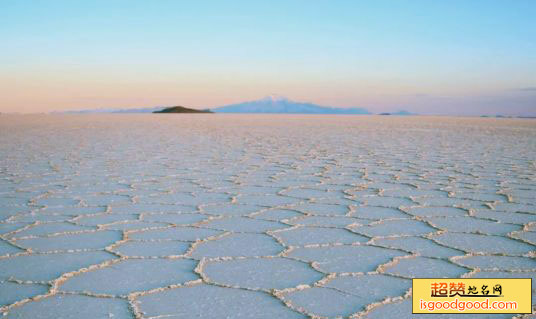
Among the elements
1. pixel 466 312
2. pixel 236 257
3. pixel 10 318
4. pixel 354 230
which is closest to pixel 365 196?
pixel 354 230

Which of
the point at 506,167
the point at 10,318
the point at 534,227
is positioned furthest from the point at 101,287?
the point at 506,167

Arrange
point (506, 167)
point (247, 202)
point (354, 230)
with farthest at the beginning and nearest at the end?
point (506, 167) < point (247, 202) < point (354, 230)

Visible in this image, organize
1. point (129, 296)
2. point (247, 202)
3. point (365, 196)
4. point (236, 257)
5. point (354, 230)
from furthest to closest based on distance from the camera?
point (365, 196) < point (247, 202) < point (354, 230) < point (236, 257) < point (129, 296)

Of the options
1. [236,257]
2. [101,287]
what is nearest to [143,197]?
[236,257]

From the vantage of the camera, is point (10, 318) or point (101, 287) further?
point (101, 287)

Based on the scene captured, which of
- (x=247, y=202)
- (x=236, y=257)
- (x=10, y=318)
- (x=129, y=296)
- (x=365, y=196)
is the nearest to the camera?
(x=10, y=318)

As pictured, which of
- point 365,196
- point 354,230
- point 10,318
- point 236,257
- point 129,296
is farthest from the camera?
point 365,196

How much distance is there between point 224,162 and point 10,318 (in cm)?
376

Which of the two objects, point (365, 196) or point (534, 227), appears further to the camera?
point (365, 196)

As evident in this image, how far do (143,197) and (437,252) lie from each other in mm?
1619

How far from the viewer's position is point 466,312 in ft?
4.69

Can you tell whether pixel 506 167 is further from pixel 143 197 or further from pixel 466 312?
pixel 466 312

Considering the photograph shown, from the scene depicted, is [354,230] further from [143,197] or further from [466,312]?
[143,197]

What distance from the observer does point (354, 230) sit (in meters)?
2.31
